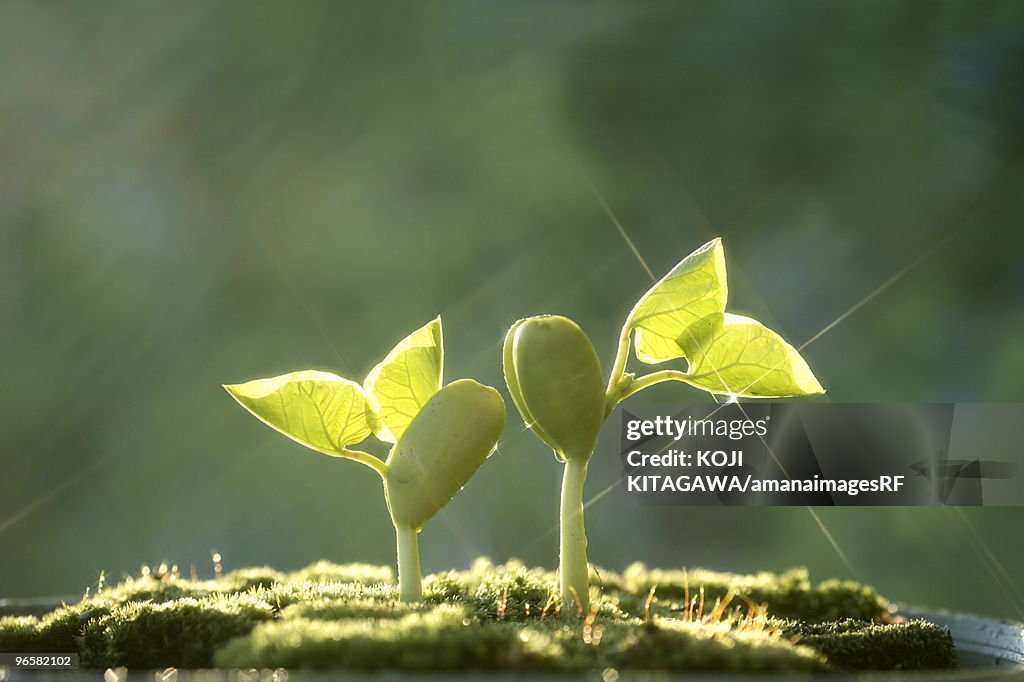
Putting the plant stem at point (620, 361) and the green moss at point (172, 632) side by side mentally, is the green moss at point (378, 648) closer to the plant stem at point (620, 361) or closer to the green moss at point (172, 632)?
the green moss at point (172, 632)

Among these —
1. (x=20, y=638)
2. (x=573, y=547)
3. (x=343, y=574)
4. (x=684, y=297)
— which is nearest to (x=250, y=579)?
(x=343, y=574)

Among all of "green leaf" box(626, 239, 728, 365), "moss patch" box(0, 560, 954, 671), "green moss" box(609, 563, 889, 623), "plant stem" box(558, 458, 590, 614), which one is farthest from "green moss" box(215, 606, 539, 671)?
"green moss" box(609, 563, 889, 623)

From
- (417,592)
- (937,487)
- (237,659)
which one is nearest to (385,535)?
(937,487)

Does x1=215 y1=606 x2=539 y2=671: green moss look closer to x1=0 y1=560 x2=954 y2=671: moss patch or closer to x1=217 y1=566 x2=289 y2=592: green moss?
x1=0 y1=560 x2=954 y2=671: moss patch

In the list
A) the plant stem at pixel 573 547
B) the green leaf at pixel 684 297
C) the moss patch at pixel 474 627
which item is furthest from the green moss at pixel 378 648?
the green leaf at pixel 684 297

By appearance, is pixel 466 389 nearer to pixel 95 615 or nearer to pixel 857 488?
pixel 95 615
